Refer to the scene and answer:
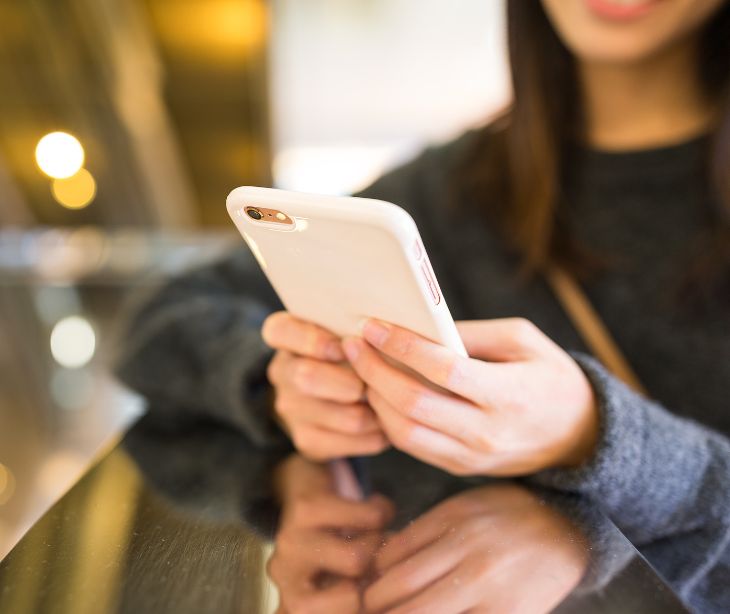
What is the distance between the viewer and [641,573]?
0.31m

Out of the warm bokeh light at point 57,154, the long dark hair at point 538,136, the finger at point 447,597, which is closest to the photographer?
the finger at point 447,597

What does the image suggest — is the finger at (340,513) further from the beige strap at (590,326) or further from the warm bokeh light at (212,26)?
the warm bokeh light at (212,26)

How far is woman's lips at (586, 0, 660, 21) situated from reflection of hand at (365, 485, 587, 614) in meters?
0.45

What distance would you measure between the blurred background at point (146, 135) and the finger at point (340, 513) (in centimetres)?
28

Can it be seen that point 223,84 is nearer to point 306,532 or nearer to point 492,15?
point 492,15

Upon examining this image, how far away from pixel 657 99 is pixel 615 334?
26cm

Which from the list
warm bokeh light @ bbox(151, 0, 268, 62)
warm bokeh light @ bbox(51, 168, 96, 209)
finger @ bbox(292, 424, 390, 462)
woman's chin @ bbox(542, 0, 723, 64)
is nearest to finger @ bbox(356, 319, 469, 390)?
finger @ bbox(292, 424, 390, 462)

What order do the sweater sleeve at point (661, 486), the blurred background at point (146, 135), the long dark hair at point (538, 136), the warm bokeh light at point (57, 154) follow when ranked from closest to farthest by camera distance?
the sweater sleeve at point (661, 486) → the long dark hair at point (538, 136) → the blurred background at point (146, 135) → the warm bokeh light at point (57, 154)

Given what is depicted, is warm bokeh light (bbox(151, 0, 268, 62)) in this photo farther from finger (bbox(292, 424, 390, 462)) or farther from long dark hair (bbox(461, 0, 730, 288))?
finger (bbox(292, 424, 390, 462))

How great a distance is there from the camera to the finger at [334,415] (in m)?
0.45

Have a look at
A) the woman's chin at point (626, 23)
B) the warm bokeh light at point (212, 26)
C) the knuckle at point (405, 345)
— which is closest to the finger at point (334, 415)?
the knuckle at point (405, 345)

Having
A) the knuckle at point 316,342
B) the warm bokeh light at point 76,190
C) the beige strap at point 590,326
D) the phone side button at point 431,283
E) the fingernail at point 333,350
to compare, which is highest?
the phone side button at point 431,283

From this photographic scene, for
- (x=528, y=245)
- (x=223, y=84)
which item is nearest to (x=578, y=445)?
(x=528, y=245)

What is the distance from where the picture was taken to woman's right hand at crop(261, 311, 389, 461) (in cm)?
44
